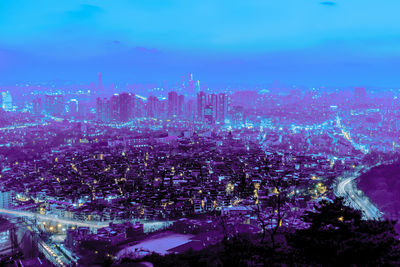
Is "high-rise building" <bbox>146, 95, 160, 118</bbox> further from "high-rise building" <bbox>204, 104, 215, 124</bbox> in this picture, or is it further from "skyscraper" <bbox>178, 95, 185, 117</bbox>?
"high-rise building" <bbox>204, 104, 215, 124</bbox>

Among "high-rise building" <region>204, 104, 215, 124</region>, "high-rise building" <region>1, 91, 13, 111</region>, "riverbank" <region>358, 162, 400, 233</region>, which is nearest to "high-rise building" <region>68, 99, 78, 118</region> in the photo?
"high-rise building" <region>1, 91, 13, 111</region>

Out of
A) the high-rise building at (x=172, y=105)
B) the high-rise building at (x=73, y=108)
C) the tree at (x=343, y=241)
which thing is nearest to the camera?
the tree at (x=343, y=241)

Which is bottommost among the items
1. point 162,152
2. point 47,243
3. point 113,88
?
point 47,243

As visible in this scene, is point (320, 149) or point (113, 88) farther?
point (113, 88)

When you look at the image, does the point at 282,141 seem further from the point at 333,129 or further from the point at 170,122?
the point at 170,122

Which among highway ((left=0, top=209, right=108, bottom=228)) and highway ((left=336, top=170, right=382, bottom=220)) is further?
highway ((left=336, top=170, right=382, bottom=220))

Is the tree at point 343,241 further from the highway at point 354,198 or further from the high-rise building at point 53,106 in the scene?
the high-rise building at point 53,106

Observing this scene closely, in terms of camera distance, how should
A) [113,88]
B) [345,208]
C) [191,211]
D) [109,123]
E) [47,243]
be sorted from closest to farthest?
[345,208] → [47,243] → [191,211] → [109,123] → [113,88]

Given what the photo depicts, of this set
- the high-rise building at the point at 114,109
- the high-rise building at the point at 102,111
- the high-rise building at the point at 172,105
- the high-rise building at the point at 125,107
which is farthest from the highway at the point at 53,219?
the high-rise building at the point at 172,105

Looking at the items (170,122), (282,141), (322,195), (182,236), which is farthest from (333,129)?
(182,236)
